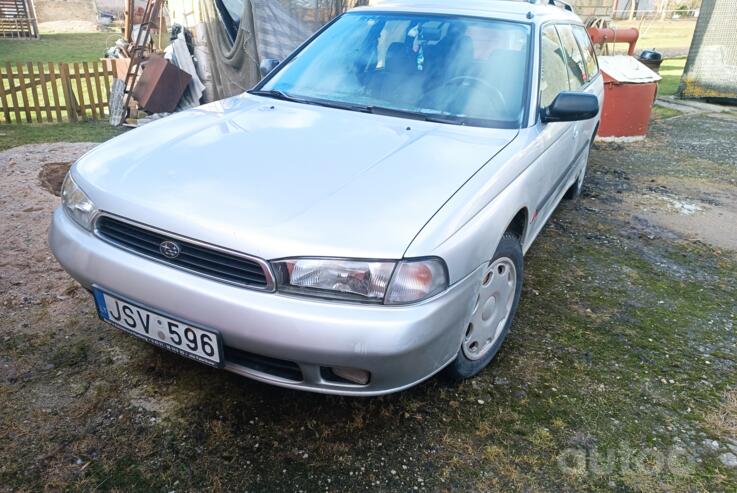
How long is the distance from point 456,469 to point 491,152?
1.33m

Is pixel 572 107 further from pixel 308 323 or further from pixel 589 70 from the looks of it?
pixel 589 70

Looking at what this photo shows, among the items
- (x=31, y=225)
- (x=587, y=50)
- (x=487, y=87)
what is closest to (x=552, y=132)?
(x=487, y=87)

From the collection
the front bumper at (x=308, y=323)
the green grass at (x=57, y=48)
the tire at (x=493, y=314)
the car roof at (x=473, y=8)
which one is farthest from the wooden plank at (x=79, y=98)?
the tire at (x=493, y=314)

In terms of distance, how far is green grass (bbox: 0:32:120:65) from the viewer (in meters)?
13.8

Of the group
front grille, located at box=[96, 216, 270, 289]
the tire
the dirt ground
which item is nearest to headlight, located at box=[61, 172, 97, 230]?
front grille, located at box=[96, 216, 270, 289]

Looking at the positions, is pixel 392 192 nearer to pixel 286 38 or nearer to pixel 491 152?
pixel 491 152

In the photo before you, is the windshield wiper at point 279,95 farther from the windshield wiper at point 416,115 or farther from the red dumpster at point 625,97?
the red dumpster at point 625,97

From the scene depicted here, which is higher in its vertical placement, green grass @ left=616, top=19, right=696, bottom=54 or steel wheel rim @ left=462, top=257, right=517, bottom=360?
steel wheel rim @ left=462, top=257, right=517, bottom=360

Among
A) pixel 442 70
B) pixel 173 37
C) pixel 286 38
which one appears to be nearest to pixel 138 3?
pixel 173 37

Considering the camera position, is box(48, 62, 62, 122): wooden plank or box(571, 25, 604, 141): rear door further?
box(48, 62, 62, 122): wooden plank

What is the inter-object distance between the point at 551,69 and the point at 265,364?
8.22ft

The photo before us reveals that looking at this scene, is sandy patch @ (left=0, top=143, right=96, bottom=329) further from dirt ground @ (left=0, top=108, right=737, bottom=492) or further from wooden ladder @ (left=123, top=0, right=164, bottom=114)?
wooden ladder @ (left=123, top=0, right=164, bottom=114)

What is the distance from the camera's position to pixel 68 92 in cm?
755

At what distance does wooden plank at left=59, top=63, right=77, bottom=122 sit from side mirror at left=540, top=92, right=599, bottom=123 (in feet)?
23.6
